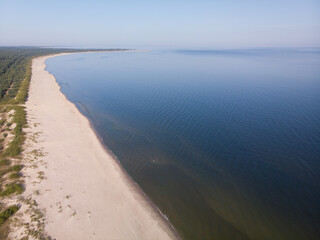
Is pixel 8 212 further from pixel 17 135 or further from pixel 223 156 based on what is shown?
pixel 223 156

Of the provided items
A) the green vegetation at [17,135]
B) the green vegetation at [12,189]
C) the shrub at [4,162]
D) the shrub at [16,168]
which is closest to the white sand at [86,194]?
the green vegetation at [12,189]

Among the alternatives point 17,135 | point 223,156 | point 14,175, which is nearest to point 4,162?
point 14,175

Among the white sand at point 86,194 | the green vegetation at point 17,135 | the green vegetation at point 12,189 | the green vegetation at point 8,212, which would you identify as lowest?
the white sand at point 86,194

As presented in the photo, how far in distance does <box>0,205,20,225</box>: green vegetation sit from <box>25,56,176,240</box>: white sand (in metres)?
1.40

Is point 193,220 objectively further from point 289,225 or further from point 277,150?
point 277,150

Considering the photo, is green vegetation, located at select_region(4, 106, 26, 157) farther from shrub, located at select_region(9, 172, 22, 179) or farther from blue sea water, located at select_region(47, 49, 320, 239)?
blue sea water, located at select_region(47, 49, 320, 239)

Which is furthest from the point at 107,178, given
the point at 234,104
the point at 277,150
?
the point at 234,104

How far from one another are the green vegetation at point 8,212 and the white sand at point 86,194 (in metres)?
1.40

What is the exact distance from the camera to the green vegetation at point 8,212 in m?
12.1

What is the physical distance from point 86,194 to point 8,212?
5249 mm

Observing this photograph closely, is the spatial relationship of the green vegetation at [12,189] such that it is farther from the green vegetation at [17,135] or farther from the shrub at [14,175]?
the green vegetation at [17,135]

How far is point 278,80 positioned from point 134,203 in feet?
195

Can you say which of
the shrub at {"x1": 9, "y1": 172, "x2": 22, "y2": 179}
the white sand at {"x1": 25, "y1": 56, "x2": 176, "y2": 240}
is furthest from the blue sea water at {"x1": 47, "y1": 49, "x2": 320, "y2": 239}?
the shrub at {"x1": 9, "y1": 172, "x2": 22, "y2": 179}

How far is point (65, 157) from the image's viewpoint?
19484mm
